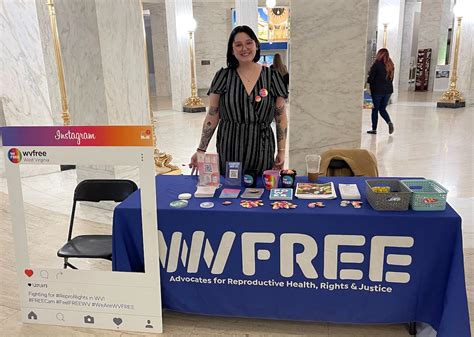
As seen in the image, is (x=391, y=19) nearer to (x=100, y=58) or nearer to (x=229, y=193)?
(x=100, y=58)

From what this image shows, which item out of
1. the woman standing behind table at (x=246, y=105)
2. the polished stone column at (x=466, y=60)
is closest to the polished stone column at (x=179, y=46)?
the polished stone column at (x=466, y=60)

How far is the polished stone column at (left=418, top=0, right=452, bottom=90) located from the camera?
56.9 feet

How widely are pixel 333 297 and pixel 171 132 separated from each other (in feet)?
24.4

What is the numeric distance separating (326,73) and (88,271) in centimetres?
268

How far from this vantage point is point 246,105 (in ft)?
9.02

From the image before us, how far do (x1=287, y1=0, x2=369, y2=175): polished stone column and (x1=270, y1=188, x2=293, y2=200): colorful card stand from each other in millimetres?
1730

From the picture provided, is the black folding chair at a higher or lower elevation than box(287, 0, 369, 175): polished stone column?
lower

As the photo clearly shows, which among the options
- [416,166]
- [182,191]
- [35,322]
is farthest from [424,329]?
[416,166]

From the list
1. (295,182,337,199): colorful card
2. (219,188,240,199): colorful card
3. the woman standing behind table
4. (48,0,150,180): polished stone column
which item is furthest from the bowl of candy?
(48,0,150,180): polished stone column

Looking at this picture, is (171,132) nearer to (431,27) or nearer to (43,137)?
(43,137)

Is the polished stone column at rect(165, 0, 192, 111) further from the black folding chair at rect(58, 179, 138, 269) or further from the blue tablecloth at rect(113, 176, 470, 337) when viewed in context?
the blue tablecloth at rect(113, 176, 470, 337)

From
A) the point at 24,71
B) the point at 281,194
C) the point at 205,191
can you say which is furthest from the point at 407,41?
the point at 205,191

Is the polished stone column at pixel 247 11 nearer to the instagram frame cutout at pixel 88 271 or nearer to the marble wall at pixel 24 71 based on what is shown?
the marble wall at pixel 24 71

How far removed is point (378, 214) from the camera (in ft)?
7.02
